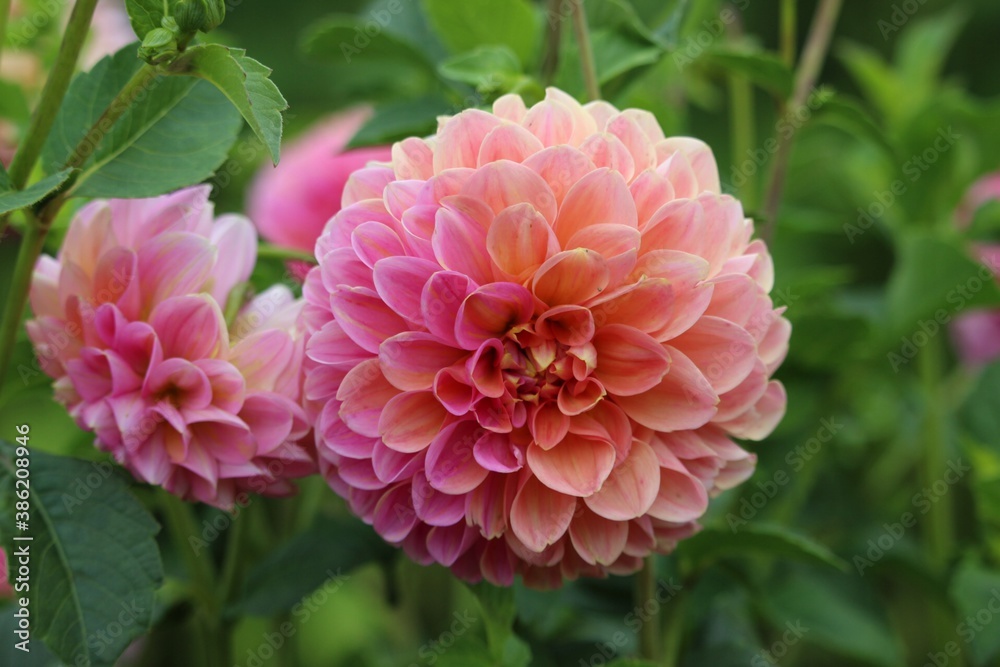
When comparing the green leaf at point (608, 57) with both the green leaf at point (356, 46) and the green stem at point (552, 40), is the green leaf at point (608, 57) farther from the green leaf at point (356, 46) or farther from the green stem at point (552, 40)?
the green leaf at point (356, 46)

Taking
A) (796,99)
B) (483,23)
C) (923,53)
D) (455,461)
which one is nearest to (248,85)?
(455,461)

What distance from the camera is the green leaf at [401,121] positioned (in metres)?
0.57

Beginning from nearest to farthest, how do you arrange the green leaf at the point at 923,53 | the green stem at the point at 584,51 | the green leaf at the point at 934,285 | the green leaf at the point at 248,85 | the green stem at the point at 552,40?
1. the green leaf at the point at 248,85
2. the green stem at the point at 584,51
3. the green stem at the point at 552,40
4. the green leaf at the point at 934,285
5. the green leaf at the point at 923,53

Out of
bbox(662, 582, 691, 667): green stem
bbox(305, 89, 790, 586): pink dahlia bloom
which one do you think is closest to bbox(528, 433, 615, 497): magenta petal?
bbox(305, 89, 790, 586): pink dahlia bloom

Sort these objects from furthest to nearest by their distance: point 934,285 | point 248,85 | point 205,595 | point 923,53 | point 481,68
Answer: point 923,53, point 934,285, point 205,595, point 481,68, point 248,85

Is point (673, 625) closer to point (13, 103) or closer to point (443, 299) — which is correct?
point (443, 299)

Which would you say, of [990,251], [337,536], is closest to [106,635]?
[337,536]

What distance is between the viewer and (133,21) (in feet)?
1.37

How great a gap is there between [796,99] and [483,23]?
0.70 feet

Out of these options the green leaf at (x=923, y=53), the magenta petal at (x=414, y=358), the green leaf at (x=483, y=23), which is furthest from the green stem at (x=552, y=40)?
the green leaf at (x=923, y=53)

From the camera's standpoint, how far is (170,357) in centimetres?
46

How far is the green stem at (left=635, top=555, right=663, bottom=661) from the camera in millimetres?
512

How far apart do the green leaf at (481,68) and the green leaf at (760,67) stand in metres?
0.15

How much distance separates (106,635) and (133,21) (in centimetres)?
27
